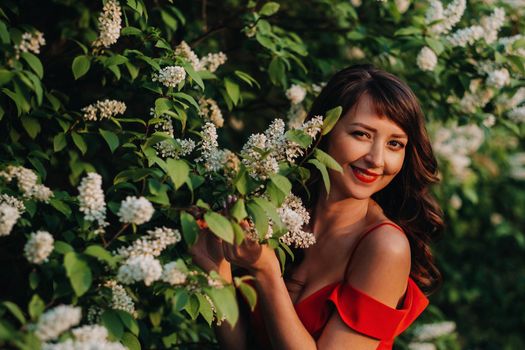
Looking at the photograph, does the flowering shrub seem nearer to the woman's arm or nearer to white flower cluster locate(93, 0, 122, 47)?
white flower cluster locate(93, 0, 122, 47)

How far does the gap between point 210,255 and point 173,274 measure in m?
0.67

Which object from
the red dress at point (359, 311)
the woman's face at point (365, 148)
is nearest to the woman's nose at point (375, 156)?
the woman's face at point (365, 148)

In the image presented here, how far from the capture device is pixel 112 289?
187 centimetres

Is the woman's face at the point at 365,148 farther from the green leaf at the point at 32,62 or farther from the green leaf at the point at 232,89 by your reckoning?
the green leaf at the point at 32,62

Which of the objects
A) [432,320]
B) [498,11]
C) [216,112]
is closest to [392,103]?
[216,112]

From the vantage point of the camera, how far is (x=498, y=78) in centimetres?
300

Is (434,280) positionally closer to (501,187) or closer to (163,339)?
(163,339)

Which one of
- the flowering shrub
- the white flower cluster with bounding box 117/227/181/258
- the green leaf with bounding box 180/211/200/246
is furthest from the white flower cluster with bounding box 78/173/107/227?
the green leaf with bounding box 180/211/200/246

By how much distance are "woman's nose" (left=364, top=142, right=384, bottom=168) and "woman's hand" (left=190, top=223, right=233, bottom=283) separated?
0.59m

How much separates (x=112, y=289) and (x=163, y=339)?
42.1 inches

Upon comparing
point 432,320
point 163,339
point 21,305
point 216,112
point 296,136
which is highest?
point 296,136

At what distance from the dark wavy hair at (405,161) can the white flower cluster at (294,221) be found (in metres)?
0.35

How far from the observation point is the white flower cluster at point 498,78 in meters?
3.00

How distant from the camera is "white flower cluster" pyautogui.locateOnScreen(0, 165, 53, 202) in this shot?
6.40 ft
